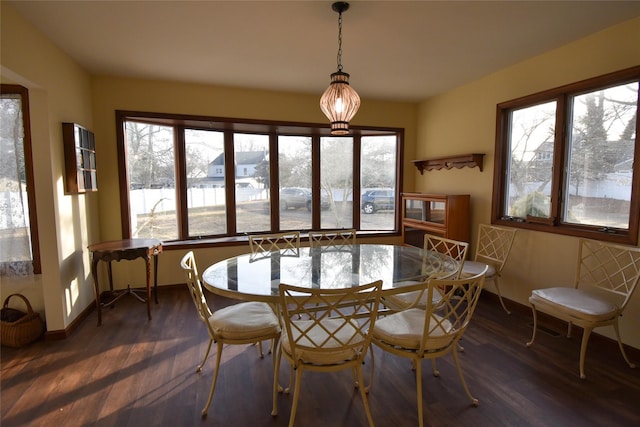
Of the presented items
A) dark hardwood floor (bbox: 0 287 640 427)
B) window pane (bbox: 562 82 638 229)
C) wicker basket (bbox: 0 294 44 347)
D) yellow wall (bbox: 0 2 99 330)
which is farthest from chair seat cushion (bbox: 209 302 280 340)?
window pane (bbox: 562 82 638 229)

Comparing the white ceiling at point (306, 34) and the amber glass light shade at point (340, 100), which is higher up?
the white ceiling at point (306, 34)

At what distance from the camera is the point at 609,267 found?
2.66 m

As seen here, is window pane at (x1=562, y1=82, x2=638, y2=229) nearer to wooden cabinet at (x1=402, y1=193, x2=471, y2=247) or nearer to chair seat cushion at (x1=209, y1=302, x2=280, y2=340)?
wooden cabinet at (x1=402, y1=193, x2=471, y2=247)

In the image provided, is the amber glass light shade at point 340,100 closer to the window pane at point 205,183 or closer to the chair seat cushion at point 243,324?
the chair seat cushion at point 243,324

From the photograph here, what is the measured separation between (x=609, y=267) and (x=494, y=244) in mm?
1070

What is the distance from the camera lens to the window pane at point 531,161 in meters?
3.16

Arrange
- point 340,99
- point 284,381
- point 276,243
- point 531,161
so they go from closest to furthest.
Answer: point 340,99
point 284,381
point 531,161
point 276,243

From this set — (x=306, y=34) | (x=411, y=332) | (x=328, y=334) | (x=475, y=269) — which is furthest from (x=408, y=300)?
(x=306, y=34)

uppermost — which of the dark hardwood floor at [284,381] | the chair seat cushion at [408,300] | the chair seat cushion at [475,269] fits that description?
the chair seat cushion at [475,269]

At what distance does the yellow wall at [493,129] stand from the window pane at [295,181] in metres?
1.68

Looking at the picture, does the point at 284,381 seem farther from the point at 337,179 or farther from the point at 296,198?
the point at 337,179

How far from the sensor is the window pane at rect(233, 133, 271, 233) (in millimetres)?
4371

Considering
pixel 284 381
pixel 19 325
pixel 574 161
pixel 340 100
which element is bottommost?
pixel 284 381

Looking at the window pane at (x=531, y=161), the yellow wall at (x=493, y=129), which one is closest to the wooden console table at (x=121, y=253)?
the yellow wall at (x=493, y=129)
